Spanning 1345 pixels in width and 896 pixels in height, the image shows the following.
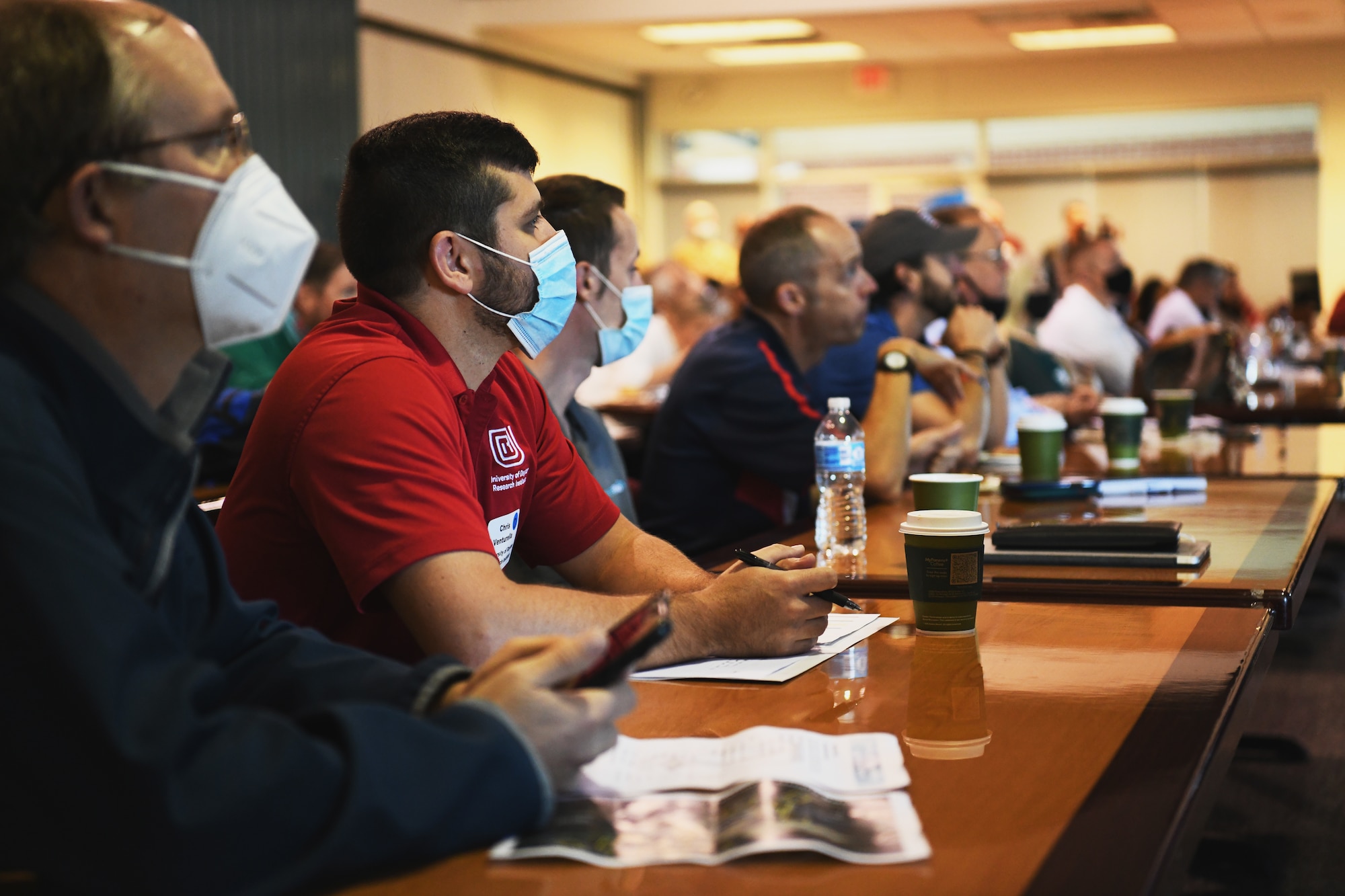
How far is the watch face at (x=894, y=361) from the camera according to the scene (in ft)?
8.89

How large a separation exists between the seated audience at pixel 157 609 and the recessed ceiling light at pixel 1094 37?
971cm

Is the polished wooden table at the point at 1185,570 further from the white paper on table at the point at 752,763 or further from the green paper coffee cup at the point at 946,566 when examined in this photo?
the white paper on table at the point at 752,763

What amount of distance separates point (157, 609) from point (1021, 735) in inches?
25.9

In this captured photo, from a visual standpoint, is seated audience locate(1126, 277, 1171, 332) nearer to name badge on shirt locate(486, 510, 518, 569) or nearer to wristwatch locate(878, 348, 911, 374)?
wristwatch locate(878, 348, 911, 374)

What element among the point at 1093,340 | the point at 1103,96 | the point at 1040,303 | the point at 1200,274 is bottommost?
the point at 1093,340

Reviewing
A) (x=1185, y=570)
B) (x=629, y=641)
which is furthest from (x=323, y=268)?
(x=629, y=641)

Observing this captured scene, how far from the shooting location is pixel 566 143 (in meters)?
11.1

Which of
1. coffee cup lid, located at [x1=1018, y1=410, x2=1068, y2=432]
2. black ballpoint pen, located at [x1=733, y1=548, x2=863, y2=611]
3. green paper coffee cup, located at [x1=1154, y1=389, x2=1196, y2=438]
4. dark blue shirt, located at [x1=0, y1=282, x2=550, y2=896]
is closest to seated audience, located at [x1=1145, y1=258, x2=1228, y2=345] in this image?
green paper coffee cup, located at [x1=1154, y1=389, x2=1196, y2=438]

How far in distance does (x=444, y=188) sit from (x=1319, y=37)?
1051cm

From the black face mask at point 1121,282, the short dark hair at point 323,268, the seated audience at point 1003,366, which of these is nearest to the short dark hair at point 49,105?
the seated audience at point 1003,366

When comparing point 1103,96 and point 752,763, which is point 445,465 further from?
point 1103,96

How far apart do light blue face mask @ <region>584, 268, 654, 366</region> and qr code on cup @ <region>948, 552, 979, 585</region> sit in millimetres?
1037

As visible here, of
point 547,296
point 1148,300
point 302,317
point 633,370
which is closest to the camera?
point 547,296

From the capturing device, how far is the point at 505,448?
1.65m
